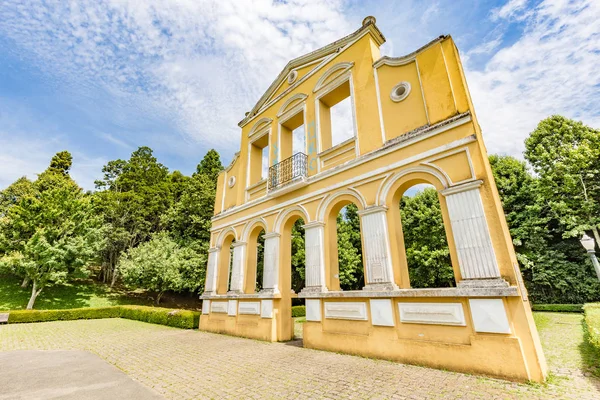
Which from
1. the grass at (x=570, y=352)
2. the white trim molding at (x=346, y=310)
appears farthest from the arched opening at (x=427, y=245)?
the white trim molding at (x=346, y=310)

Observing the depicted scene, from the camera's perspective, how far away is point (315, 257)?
25.7ft

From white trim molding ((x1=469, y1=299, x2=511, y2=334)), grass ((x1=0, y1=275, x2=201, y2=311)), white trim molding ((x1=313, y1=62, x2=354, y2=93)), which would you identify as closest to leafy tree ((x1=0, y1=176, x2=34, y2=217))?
grass ((x1=0, y1=275, x2=201, y2=311))

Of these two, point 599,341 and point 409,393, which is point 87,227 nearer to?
point 409,393

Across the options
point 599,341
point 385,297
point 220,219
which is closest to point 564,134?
point 599,341

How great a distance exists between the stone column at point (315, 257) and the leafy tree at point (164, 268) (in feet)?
47.5

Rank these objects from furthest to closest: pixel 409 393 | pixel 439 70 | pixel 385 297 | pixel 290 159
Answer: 1. pixel 290 159
2. pixel 439 70
3. pixel 385 297
4. pixel 409 393

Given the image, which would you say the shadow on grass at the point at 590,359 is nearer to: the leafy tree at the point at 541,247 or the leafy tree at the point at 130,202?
the leafy tree at the point at 541,247

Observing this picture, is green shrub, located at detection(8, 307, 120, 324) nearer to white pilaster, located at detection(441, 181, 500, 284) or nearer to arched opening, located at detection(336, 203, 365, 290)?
arched opening, located at detection(336, 203, 365, 290)

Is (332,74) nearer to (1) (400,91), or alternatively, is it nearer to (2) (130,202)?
(1) (400,91)

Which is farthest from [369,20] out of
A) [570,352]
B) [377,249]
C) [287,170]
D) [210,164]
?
[210,164]

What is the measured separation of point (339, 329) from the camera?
6.79 m

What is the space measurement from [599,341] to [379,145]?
5.52 meters

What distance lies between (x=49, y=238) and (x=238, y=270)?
1870 centimetres

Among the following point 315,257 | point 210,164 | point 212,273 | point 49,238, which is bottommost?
point 212,273
